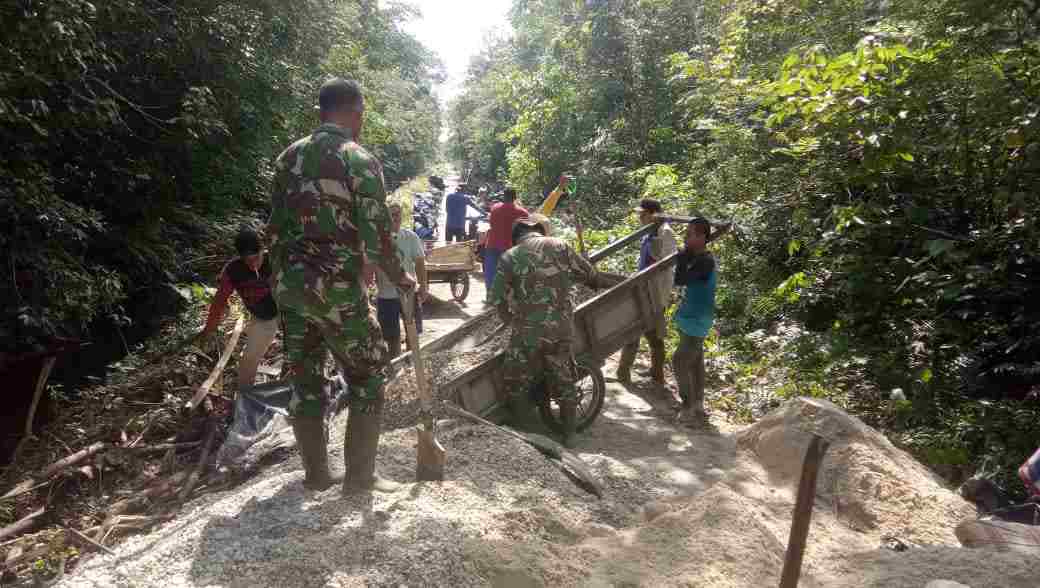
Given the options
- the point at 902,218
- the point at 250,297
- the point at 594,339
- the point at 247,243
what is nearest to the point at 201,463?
the point at 250,297

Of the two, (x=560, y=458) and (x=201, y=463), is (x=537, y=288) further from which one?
(x=201, y=463)

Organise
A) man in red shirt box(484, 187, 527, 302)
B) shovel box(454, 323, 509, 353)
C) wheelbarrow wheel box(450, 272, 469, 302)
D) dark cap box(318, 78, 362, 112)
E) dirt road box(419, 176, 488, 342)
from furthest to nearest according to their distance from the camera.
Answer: wheelbarrow wheel box(450, 272, 469, 302) → dirt road box(419, 176, 488, 342) → man in red shirt box(484, 187, 527, 302) → shovel box(454, 323, 509, 353) → dark cap box(318, 78, 362, 112)

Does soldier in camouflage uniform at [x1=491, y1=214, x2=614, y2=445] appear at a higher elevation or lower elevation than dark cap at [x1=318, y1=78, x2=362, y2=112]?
lower

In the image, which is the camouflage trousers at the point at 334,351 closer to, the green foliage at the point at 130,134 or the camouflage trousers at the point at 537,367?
the camouflage trousers at the point at 537,367

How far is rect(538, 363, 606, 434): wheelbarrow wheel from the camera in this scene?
5355 millimetres

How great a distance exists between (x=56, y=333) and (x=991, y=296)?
835 centimetres

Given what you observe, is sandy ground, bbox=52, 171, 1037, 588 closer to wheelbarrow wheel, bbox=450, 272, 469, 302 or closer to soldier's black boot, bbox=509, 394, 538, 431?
soldier's black boot, bbox=509, 394, 538, 431

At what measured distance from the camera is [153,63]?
8578 mm

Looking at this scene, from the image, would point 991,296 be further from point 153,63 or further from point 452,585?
point 153,63

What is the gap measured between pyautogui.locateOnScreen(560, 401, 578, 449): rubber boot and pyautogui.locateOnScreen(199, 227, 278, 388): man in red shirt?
2417mm

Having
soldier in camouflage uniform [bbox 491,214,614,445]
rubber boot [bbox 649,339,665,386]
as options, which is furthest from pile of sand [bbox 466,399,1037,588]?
rubber boot [bbox 649,339,665,386]

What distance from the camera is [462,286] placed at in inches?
468

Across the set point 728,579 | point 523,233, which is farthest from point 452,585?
point 523,233

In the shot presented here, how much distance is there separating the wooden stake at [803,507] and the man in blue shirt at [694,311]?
362cm
